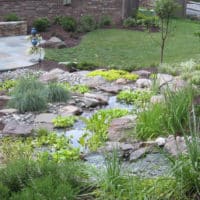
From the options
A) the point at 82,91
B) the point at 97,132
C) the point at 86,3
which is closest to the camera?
the point at 97,132

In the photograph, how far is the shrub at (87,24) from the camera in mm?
14805

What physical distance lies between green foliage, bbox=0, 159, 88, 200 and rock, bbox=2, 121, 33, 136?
1.68m

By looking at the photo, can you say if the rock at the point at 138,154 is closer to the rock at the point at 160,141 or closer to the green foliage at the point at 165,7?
the rock at the point at 160,141

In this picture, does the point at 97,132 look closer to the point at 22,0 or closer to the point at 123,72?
the point at 123,72

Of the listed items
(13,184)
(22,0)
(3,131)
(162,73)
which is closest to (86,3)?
(22,0)

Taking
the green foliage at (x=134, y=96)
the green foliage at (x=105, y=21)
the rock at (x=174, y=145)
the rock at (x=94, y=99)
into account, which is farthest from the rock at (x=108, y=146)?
the green foliage at (x=105, y=21)

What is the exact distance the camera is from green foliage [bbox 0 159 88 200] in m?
3.89

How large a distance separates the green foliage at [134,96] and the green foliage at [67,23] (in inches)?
268

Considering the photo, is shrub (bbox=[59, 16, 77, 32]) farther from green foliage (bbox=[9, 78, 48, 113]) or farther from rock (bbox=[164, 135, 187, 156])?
rock (bbox=[164, 135, 187, 156])

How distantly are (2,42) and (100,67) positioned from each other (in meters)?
3.87

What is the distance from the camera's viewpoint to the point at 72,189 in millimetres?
4031

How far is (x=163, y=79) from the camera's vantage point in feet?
26.4

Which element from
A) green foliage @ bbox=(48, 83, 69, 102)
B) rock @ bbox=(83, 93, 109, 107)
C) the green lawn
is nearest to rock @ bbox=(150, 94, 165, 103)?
rock @ bbox=(83, 93, 109, 107)

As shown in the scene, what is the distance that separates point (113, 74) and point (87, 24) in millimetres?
6331
